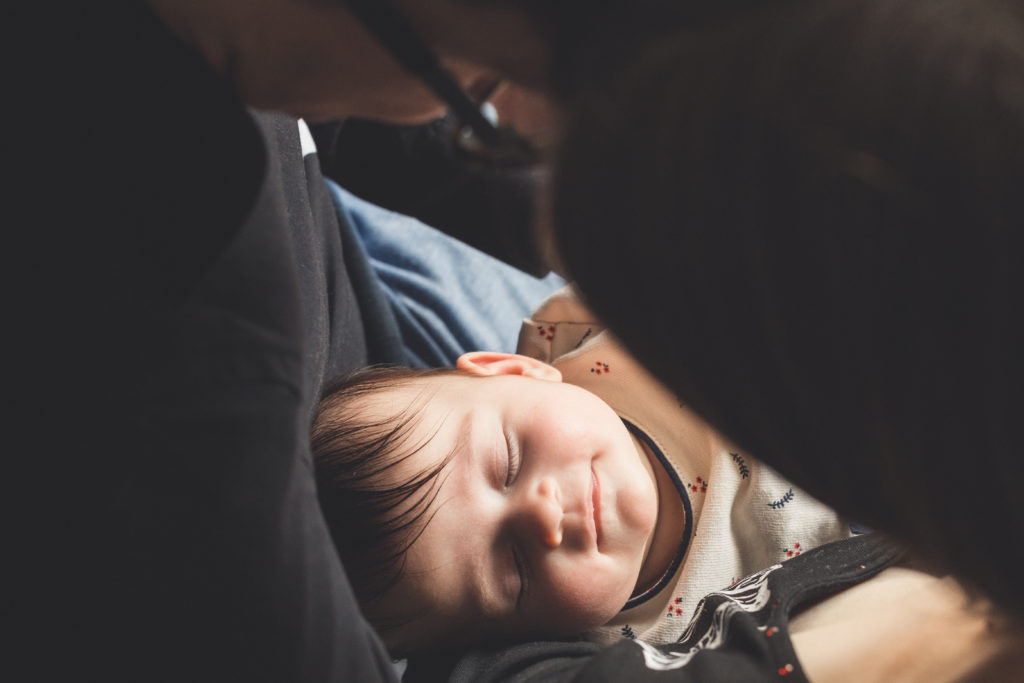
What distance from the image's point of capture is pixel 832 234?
333 mm

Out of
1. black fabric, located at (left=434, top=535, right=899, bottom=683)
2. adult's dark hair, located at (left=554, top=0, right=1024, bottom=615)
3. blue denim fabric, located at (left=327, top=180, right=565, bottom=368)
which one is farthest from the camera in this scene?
blue denim fabric, located at (left=327, top=180, right=565, bottom=368)

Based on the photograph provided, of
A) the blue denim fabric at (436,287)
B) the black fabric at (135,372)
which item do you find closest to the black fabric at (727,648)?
the black fabric at (135,372)

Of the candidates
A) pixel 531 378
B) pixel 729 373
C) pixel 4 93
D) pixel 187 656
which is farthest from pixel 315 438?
pixel 729 373

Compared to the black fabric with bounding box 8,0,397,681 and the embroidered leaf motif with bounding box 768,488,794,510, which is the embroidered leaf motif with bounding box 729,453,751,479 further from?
the black fabric with bounding box 8,0,397,681

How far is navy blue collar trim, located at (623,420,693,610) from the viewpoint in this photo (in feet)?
3.48

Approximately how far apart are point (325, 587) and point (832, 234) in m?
0.45

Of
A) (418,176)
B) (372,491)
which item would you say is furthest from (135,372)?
(418,176)

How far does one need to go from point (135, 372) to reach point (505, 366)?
620 mm

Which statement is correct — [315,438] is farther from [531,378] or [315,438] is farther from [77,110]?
[77,110]

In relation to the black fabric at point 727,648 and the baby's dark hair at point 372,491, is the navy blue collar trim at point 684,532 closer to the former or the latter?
the black fabric at point 727,648

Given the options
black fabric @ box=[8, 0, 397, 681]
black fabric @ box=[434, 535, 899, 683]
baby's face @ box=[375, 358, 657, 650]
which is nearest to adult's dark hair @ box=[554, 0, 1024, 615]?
black fabric @ box=[8, 0, 397, 681]

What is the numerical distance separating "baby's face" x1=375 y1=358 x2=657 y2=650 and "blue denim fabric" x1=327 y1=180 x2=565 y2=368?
34 centimetres

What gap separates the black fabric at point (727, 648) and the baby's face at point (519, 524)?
0.17ft

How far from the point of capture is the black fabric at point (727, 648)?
75 cm
